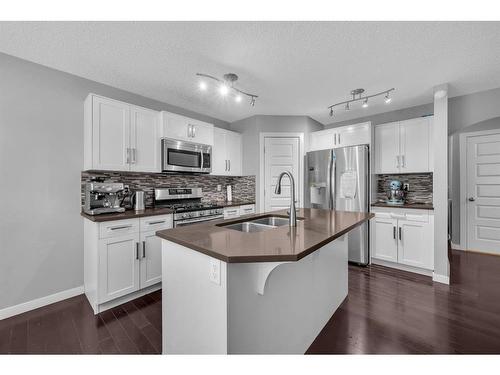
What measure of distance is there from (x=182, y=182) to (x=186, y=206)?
0.76 metres

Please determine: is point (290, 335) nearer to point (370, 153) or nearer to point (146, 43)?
point (146, 43)

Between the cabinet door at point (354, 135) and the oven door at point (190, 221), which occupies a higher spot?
the cabinet door at point (354, 135)

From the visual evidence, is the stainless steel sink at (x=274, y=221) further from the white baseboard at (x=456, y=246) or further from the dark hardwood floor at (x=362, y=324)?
the white baseboard at (x=456, y=246)

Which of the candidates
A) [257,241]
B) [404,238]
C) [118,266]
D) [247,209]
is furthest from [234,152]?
[257,241]

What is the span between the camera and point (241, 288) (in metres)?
Answer: 1.17

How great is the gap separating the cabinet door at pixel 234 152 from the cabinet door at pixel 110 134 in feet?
5.77

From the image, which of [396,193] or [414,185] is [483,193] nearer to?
[414,185]

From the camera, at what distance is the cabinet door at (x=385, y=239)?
10.8 feet

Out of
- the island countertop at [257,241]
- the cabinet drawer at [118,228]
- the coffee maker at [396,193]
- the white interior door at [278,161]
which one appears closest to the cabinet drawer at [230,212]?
the white interior door at [278,161]

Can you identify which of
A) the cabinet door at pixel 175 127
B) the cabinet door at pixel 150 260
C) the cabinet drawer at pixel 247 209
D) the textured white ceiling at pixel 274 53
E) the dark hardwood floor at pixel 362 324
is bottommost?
the dark hardwood floor at pixel 362 324

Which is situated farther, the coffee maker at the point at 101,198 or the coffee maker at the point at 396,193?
the coffee maker at the point at 396,193

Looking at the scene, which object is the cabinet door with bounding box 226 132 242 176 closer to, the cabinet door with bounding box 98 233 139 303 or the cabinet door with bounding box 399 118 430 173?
the cabinet door with bounding box 98 233 139 303

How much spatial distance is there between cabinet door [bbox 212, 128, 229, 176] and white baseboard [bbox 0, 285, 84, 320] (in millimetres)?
2387

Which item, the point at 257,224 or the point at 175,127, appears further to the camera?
the point at 175,127
